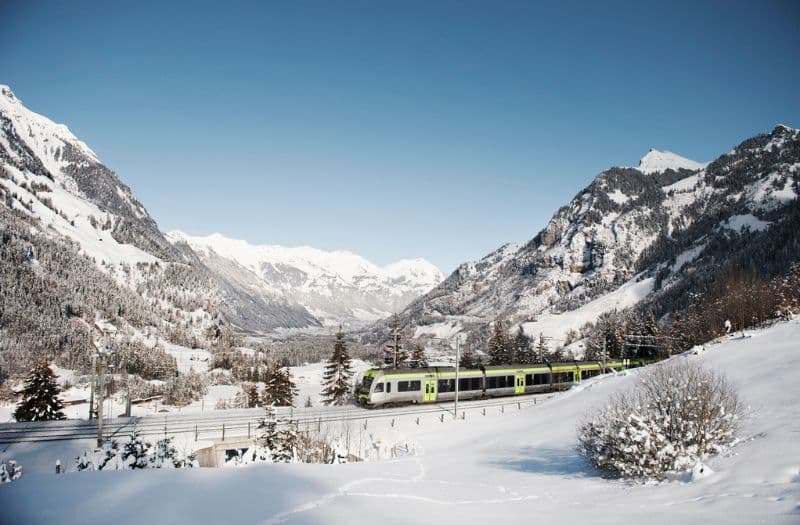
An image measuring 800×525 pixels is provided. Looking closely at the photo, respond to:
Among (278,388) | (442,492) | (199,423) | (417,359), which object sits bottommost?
(199,423)

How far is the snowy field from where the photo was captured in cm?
837

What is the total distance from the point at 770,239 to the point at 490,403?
168 metres

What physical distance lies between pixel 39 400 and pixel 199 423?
17.1m

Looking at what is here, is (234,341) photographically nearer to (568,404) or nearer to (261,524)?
(568,404)

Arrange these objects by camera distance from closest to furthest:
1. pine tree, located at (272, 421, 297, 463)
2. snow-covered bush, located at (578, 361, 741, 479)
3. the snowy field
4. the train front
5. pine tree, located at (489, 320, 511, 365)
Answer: the snowy field, snow-covered bush, located at (578, 361, 741, 479), pine tree, located at (272, 421, 297, 463), the train front, pine tree, located at (489, 320, 511, 365)

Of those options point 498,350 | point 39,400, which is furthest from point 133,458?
point 498,350

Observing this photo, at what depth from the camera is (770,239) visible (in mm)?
157000

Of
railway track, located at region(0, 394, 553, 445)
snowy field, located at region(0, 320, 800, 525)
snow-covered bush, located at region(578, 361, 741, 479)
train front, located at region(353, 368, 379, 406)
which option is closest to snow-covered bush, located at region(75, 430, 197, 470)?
snowy field, located at region(0, 320, 800, 525)

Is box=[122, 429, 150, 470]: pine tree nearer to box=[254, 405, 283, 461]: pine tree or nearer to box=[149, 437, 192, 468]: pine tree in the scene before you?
box=[149, 437, 192, 468]: pine tree

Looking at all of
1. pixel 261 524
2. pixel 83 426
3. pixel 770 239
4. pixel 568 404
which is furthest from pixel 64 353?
pixel 770 239

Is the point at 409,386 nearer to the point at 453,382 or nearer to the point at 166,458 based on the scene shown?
the point at 453,382

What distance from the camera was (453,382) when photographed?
43.3m

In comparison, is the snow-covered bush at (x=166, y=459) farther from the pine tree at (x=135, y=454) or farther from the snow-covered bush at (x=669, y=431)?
the snow-covered bush at (x=669, y=431)

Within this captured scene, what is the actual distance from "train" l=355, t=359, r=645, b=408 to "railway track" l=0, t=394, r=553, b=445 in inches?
40.9
